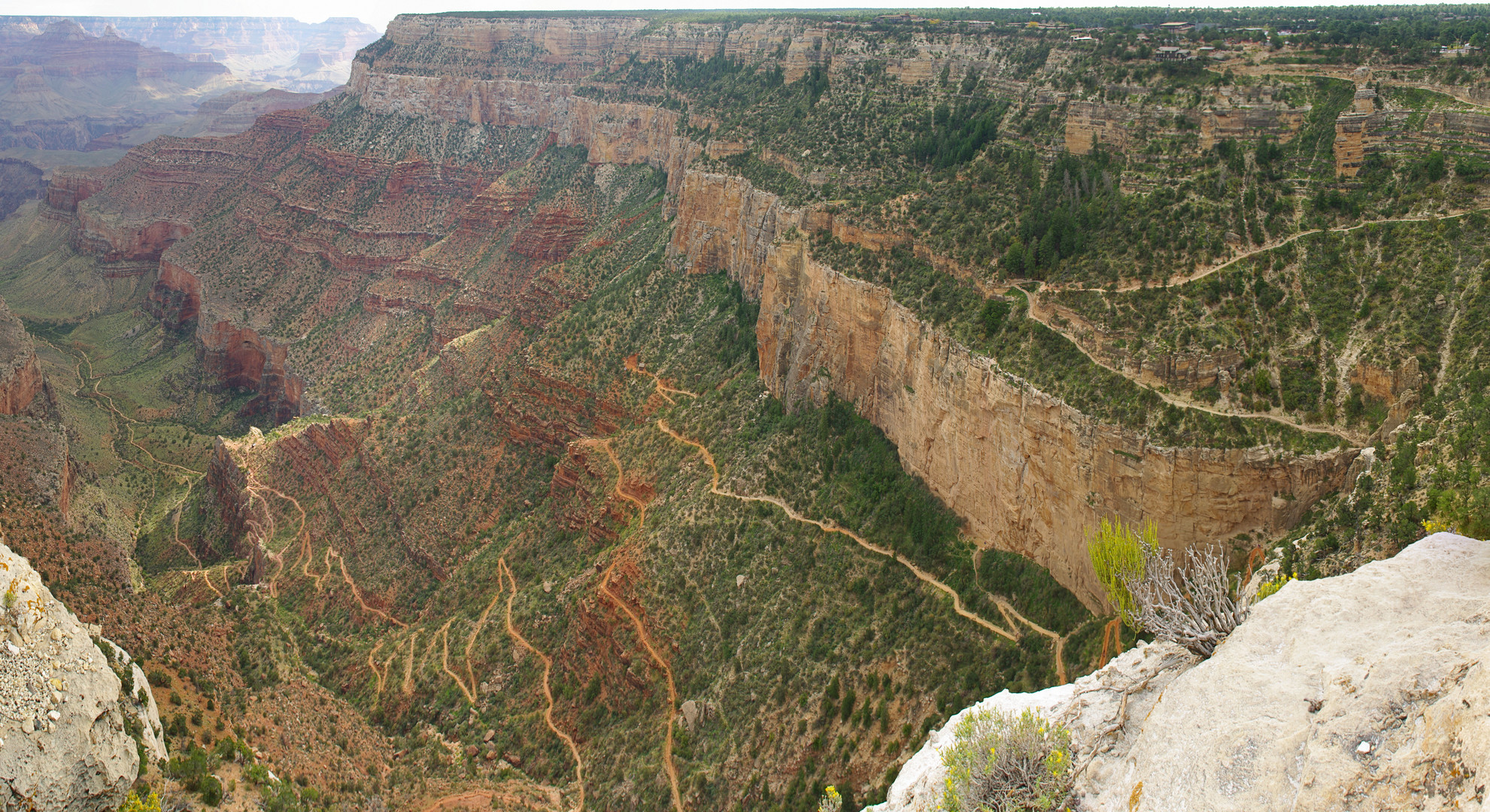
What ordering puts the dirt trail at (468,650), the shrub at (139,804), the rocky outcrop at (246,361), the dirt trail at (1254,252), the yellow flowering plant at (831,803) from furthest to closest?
the rocky outcrop at (246,361) → the dirt trail at (468,650) → the dirt trail at (1254,252) → the shrub at (139,804) → the yellow flowering plant at (831,803)

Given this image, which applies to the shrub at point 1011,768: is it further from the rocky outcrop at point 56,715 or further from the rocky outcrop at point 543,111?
the rocky outcrop at point 543,111

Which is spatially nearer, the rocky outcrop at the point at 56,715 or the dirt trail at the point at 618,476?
the rocky outcrop at the point at 56,715

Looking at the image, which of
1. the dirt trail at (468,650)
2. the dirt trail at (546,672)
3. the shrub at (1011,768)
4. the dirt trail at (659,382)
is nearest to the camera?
the shrub at (1011,768)

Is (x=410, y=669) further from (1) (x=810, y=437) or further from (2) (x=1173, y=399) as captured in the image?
(2) (x=1173, y=399)

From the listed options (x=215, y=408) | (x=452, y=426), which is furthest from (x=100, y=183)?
(x=452, y=426)

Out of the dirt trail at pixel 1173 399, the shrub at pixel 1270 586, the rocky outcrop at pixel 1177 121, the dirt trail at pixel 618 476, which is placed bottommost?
the dirt trail at pixel 618 476

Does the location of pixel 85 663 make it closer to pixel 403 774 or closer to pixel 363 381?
pixel 403 774

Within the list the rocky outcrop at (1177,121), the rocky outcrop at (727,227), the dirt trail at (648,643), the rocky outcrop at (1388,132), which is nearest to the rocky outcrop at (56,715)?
the dirt trail at (648,643)

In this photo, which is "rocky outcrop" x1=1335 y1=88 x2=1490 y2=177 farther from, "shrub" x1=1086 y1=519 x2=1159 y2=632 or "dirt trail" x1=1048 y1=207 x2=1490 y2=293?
"shrub" x1=1086 y1=519 x2=1159 y2=632

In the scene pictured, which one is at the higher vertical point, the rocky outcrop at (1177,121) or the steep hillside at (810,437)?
the rocky outcrop at (1177,121)
